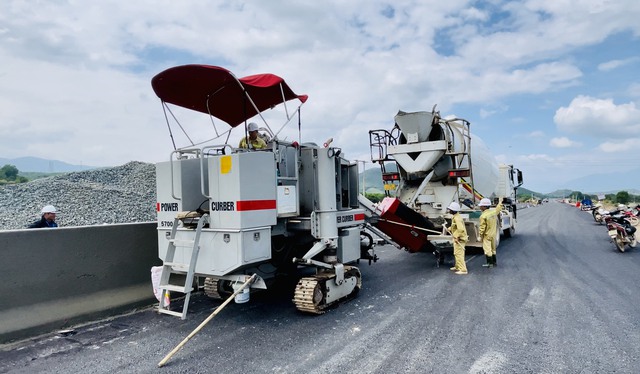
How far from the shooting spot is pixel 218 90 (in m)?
6.12

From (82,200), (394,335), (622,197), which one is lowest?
(394,335)

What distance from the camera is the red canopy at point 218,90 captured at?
18.0 feet

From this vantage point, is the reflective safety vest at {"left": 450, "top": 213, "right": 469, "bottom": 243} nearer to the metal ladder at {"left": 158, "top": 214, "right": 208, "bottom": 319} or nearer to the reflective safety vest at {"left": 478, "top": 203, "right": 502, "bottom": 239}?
the reflective safety vest at {"left": 478, "top": 203, "right": 502, "bottom": 239}

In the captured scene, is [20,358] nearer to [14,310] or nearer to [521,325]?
[14,310]

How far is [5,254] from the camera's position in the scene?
4723 millimetres

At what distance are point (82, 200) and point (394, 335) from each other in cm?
1177

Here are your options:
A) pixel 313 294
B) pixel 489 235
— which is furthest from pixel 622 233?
pixel 313 294

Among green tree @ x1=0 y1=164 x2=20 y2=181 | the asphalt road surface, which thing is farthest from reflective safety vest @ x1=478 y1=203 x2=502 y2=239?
green tree @ x1=0 y1=164 x2=20 y2=181

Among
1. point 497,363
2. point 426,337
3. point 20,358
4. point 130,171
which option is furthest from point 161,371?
point 130,171

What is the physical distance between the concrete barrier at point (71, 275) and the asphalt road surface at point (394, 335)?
251 mm

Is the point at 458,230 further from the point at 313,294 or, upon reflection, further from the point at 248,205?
the point at 248,205

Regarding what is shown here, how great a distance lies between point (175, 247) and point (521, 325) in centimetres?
453

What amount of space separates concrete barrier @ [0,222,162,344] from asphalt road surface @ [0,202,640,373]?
Result: 25 cm

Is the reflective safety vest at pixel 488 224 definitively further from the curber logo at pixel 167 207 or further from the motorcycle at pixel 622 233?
the curber logo at pixel 167 207
